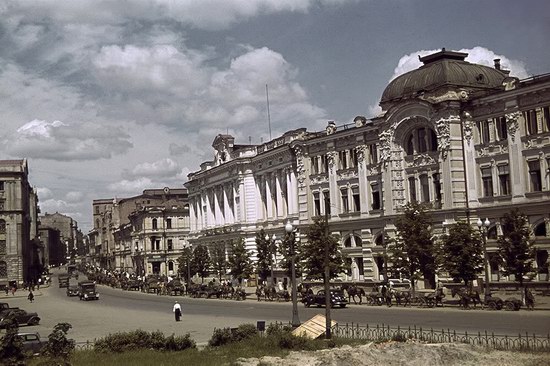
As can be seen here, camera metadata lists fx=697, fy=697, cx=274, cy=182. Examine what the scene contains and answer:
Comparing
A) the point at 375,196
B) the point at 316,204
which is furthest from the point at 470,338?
the point at 316,204

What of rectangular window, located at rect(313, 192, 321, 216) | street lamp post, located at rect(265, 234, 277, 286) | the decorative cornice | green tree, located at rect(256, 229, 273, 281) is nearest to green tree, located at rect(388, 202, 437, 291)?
the decorative cornice

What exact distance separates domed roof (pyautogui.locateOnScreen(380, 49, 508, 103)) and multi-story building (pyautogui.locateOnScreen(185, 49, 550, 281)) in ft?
0.37

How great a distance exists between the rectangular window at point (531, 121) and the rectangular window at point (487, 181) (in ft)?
15.6

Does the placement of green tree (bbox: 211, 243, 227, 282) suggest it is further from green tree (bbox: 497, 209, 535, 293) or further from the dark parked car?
green tree (bbox: 497, 209, 535, 293)

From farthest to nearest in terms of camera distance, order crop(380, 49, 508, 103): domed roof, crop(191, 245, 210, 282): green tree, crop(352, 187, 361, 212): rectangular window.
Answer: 1. crop(191, 245, 210, 282): green tree
2. crop(352, 187, 361, 212): rectangular window
3. crop(380, 49, 508, 103): domed roof

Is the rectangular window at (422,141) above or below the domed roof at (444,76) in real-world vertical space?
below

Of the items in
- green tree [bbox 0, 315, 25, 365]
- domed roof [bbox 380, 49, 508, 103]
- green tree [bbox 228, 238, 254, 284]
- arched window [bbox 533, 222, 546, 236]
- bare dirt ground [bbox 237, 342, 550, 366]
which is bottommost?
bare dirt ground [bbox 237, 342, 550, 366]

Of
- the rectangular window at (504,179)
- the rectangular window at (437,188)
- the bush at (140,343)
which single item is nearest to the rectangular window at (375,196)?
the rectangular window at (437,188)

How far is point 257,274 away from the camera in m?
82.2

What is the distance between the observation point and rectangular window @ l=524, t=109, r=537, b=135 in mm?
49938

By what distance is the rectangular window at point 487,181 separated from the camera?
53.7 m

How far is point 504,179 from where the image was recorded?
52.8 m

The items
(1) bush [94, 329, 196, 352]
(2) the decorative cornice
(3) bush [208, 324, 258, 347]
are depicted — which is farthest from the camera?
(2) the decorative cornice

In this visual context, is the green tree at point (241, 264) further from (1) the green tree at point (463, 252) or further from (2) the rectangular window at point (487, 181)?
(1) the green tree at point (463, 252)
